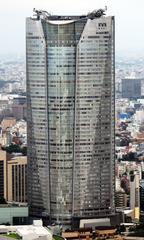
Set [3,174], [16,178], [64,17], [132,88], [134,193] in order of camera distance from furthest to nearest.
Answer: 1. [132,88]
2. [16,178]
3. [3,174]
4. [134,193]
5. [64,17]

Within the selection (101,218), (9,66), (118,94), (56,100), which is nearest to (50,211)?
(101,218)

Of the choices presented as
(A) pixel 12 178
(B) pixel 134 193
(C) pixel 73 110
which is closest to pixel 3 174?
(A) pixel 12 178

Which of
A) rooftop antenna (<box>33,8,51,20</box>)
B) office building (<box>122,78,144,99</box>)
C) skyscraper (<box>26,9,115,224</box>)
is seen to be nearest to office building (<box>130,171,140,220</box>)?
skyscraper (<box>26,9,115,224</box>)

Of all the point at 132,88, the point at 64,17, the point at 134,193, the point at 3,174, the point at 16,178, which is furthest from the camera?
the point at 132,88

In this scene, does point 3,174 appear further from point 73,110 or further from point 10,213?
point 73,110

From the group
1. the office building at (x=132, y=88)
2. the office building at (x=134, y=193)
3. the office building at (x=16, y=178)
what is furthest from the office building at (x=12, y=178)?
the office building at (x=132, y=88)

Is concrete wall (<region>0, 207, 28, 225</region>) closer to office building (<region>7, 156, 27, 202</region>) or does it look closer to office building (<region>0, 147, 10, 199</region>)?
office building (<region>7, 156, 27, 202</region>)

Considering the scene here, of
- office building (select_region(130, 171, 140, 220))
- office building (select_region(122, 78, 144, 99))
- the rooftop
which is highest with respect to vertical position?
the rooftop

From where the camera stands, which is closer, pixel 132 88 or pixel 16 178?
pixel 16 178

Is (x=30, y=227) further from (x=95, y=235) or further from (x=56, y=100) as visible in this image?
(x=56, y=100)
